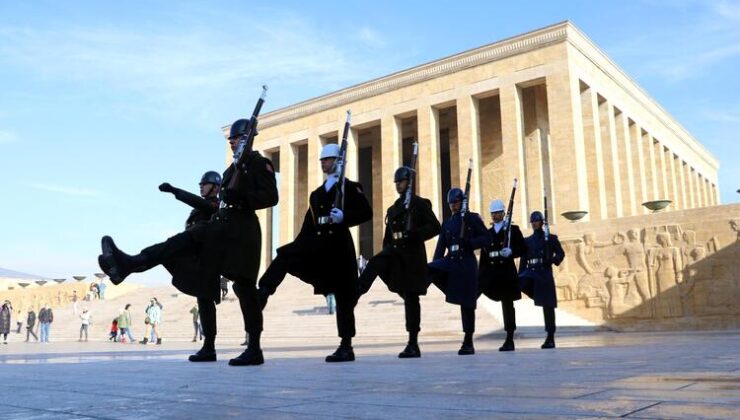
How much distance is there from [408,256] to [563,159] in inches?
846

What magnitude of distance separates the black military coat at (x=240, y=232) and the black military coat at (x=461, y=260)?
2.25m

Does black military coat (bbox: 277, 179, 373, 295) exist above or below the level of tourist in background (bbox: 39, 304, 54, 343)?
above

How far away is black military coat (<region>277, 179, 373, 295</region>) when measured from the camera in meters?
5.53

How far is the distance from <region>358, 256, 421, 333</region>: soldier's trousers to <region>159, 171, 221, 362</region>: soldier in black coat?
152 cm

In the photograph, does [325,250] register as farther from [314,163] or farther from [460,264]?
[314,163]

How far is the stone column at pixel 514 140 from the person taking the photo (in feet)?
90.7

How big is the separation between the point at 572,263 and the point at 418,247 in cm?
1434

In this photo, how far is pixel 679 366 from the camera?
427cm

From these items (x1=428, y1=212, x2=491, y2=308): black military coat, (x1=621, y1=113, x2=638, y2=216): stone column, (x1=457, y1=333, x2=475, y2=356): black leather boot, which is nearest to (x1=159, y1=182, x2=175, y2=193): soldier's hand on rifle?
(x1=428, y1=212, x2=491, y2=308): black military coat

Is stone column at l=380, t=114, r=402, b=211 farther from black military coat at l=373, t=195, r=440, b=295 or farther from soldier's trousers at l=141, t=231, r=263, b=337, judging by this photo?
soldier's trousers at l=141, t=231, r=263, b=337

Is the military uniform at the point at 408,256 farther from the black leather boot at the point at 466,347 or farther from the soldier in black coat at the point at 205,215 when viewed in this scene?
the soldier in black coat at the point at 205,215

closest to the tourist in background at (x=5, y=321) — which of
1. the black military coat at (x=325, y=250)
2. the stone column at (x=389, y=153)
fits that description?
the stone column at (x=389, y=153)

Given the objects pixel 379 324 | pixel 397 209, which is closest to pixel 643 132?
pixel 379 324

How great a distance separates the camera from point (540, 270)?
8742mm
